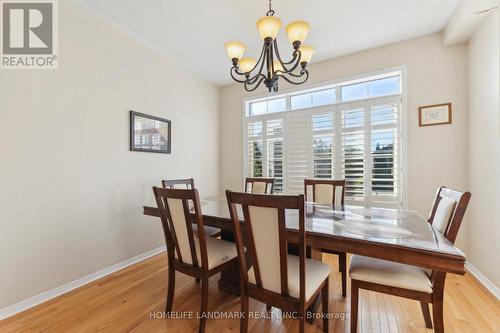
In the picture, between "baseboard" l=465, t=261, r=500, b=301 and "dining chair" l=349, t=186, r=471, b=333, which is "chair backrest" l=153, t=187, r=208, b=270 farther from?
"baseboard" l=465, t=261, r=500, b=301

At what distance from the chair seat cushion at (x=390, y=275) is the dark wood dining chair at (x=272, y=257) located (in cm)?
27

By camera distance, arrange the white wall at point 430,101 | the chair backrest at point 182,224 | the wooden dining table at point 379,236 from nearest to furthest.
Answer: the wooden dining table at point 379,236
the chair backrest at point 182,224
the white wall at point 430,101

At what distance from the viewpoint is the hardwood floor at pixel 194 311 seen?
5.31 ft

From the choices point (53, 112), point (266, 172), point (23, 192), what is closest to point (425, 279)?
point (266, 172)

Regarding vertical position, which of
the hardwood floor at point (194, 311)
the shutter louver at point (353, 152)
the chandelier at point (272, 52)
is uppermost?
the chandelier at point (272, 52)

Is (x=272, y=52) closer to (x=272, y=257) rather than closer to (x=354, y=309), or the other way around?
(x=272, y=257)

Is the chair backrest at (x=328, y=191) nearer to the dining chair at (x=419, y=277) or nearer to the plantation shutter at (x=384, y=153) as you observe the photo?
the plantation shutter at (x=384, y=153)

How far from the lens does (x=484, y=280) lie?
2.17 metres

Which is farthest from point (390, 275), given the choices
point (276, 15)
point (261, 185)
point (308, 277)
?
point (276, 15)

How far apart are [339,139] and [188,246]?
2.51 meters

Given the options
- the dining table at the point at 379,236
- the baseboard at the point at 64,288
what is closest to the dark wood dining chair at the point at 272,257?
the dining table at the point at 379,236

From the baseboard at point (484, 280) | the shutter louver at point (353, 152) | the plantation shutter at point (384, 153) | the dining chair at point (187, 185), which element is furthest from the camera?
the shutter louver at point (353, 152)

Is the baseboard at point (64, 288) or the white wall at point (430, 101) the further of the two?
the white wall at point (430, 101)

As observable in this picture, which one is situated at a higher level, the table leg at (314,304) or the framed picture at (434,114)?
the framed picture at (434,114)
